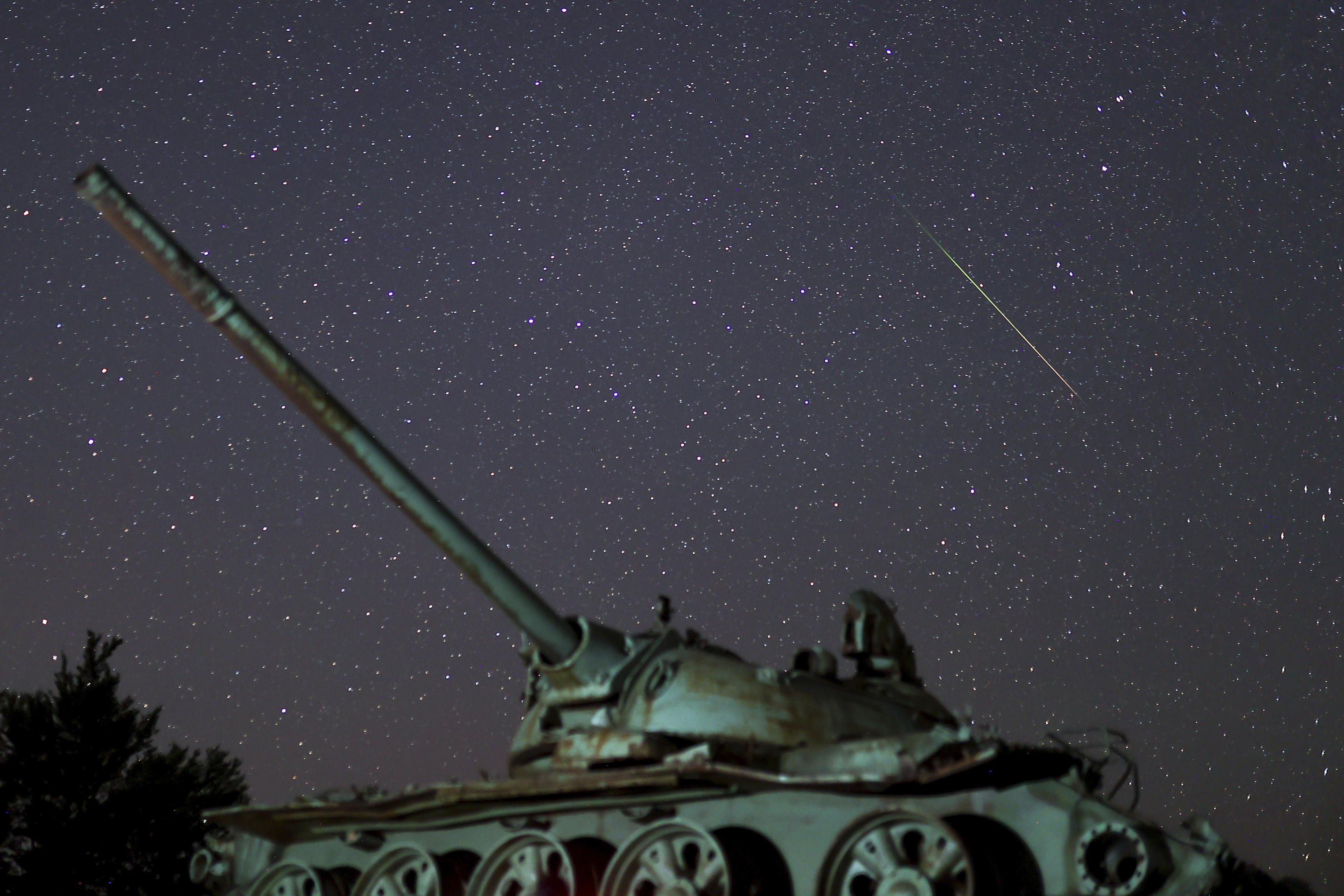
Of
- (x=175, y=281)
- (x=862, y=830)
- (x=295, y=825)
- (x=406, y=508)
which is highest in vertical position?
(x=175, y=281)

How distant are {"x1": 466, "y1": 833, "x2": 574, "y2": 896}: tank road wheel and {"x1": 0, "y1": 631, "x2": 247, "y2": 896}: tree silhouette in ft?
55.9

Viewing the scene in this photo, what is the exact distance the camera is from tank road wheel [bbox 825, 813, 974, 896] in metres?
9.43

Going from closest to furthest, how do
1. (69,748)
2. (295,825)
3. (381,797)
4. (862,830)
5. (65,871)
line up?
(862,830), (381,797), (295,825), (65,871), (69,748)

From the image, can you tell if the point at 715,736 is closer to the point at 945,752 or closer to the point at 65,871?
the point at 945,752

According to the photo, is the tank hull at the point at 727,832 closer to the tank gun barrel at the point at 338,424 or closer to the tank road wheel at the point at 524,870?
the tank road wheel at the point at 524,870

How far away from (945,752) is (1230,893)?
7.59ft

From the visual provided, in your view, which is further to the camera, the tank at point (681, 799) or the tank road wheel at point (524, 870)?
the tank road wheel at point (524, 870)

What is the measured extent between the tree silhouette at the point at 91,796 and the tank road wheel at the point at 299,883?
557 inches

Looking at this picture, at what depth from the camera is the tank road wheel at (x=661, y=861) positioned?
1050 cm

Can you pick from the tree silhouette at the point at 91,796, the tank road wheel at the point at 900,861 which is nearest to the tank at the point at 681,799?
the tank road wheel at the point at 900,861

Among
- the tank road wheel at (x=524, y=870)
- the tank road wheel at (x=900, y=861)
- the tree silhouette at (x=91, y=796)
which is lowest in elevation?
the tank road wheel at (x=900, y=861)

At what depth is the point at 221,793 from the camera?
2998 centimetres

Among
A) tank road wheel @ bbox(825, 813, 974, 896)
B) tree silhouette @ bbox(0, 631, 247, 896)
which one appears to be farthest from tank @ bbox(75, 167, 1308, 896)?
tree silhouette @ bbox(0, 631, 247, 896)

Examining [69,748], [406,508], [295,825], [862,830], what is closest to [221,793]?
[69,748]
